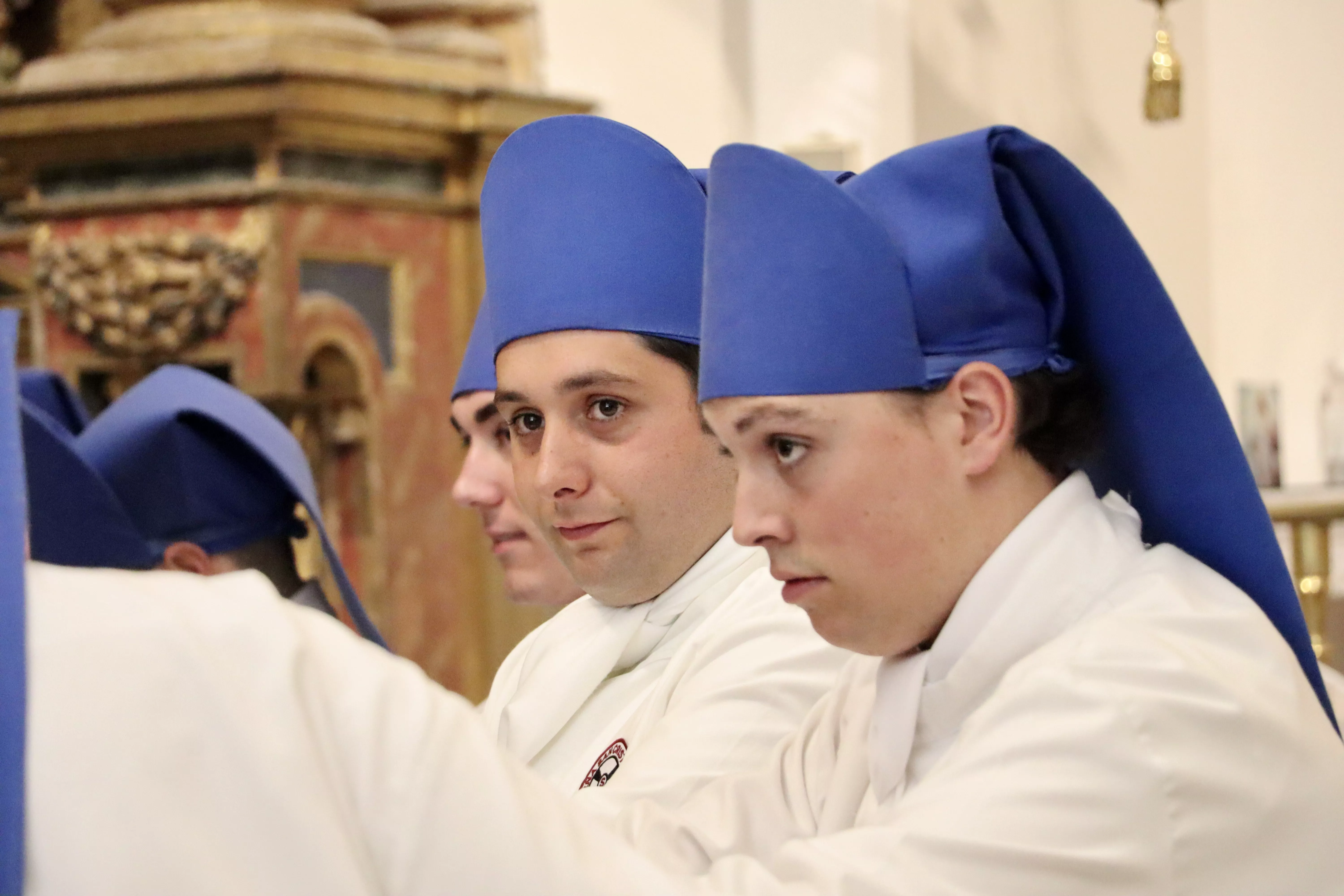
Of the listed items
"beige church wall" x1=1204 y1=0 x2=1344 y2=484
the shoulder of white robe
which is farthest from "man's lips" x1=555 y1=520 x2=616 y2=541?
"beige church wall" x1=1204 y1=0 x2=1344 y2=484

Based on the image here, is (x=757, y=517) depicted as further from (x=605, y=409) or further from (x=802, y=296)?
(x=605, y=409)

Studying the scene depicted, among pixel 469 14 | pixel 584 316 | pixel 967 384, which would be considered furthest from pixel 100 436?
pixel 469 14

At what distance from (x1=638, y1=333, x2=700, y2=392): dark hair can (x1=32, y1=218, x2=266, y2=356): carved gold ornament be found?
10.2ft

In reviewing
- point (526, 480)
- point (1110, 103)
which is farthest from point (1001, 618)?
point (1110, 103)

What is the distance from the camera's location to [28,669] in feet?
3.69

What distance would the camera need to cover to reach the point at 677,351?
254 cm

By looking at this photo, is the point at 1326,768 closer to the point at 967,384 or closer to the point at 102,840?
the point at 967,384

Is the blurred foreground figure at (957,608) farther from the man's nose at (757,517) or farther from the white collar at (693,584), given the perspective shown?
the white collar at (693,584)

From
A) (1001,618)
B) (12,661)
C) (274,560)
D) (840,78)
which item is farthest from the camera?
(840,78)

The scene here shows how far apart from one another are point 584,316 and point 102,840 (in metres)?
1.52

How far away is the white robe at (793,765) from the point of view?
1144mm

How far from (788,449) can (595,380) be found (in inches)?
30.7

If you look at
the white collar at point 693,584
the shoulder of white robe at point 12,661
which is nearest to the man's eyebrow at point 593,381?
the white collar at point 693,584

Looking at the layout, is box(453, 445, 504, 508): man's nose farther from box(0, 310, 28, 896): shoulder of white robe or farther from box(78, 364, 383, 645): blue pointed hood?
box(0, 310, 28, 896): shoulder of white robe
